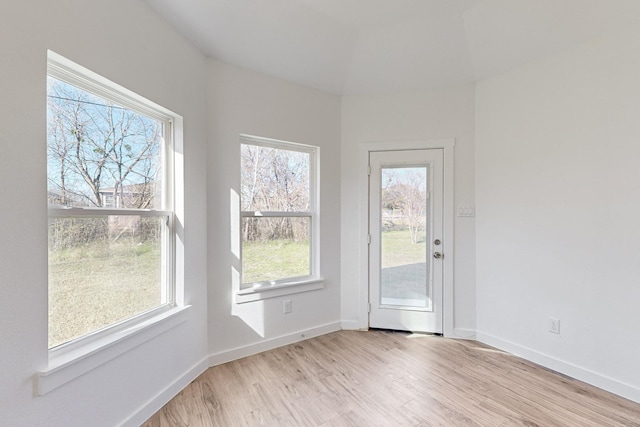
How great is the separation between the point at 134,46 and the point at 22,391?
1840mm

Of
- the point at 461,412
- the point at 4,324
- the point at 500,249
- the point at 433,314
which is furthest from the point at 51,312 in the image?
the point at 500,249

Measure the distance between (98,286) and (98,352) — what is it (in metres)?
0.35

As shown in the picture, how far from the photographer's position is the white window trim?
1381mm

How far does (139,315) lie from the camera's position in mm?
1879

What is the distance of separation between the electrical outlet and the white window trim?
37.1 inches

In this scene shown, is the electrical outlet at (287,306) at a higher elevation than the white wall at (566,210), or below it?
below

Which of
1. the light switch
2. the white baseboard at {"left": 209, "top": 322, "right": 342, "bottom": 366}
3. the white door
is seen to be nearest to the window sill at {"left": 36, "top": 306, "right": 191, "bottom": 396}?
the white baseboard at {"left": 209, "top": 322, "right": 342, "bottom": 366}

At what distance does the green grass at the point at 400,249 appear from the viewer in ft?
10.2

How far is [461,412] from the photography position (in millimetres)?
1856

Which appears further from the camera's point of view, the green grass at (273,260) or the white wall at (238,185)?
the green grass at (273,260)

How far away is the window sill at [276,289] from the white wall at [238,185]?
2.1 inches

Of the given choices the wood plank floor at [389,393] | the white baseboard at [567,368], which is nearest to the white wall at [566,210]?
the white baseboard at [567,368]

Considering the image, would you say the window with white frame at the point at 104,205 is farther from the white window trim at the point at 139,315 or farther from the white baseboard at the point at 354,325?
the white baseboard at the point at 354,325

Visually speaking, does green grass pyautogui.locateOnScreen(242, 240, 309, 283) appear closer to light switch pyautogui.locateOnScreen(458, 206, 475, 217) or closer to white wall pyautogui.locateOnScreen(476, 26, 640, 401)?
light switch pyautogui.locateOnScreen(458, 206, 475, 217)
